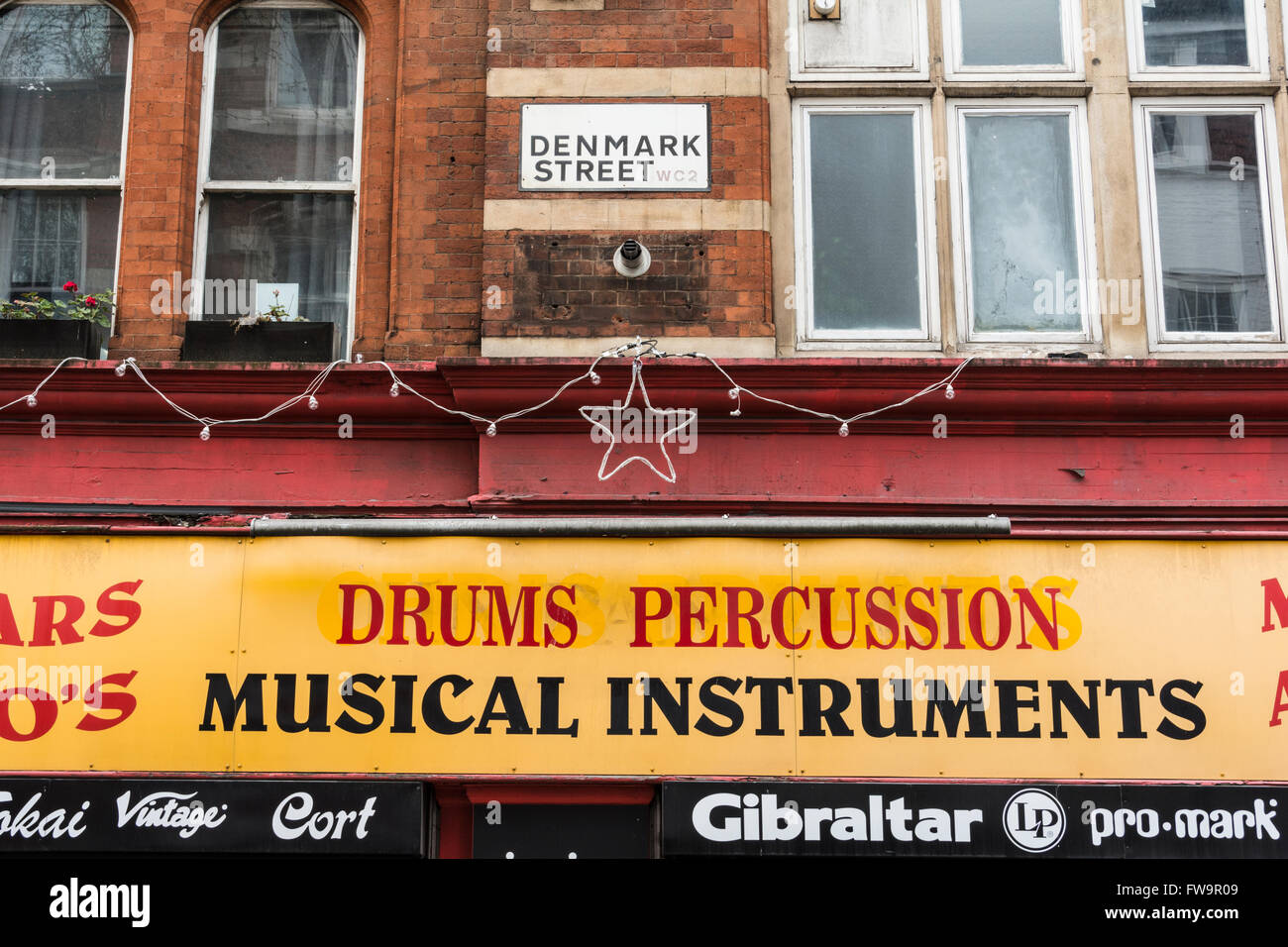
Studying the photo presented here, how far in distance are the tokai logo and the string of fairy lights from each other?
2065mm

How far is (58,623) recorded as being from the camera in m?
6.07

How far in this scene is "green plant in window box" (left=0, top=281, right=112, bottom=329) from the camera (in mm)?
7070

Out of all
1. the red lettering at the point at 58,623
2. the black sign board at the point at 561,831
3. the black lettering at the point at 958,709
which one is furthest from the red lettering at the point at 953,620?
the red lettering at the point at 58,623

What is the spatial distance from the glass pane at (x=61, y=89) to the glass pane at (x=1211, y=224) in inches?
257

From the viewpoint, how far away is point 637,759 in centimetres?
590

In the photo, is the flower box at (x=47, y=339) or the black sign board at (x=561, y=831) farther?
the flower box at (x=47, y=339)

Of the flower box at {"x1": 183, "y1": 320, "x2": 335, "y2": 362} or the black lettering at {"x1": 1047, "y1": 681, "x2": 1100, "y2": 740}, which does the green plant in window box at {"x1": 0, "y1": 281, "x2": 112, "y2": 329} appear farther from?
the black lettering at {"x1": 1047, "y1": 681, "x2": 1100, "y2": 740}

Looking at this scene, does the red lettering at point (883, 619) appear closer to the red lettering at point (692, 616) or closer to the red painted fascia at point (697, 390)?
the red lettering at point (692, 616)

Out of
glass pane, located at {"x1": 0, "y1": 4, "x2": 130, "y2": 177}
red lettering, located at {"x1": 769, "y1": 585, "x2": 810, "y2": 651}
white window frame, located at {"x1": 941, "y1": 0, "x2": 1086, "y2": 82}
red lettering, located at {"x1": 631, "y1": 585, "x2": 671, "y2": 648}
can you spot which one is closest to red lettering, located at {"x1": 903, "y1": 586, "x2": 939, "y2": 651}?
red lettering, located at {"x1": 769, "y1": 585, "x2": 810, "y2": 651}

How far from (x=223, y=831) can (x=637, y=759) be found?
203cm

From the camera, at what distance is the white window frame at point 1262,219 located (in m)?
7.01

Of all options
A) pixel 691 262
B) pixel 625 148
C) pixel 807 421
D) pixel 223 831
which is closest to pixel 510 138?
pixel 625 148
